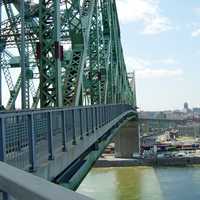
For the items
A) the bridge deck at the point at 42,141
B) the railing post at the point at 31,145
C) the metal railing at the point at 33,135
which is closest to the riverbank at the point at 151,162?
the bridge deck at the point at 42,141

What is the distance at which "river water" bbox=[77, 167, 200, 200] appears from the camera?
1576 inches

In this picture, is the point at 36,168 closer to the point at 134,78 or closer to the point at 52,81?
the point at 52,81

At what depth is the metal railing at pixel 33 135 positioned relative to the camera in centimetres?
645

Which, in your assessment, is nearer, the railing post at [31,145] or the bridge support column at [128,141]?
the railing post at [31,145]

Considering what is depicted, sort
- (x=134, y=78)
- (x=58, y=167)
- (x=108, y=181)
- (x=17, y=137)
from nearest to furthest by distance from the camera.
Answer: (x=17, y=137) → (x=58, y=167) → (x=108, y=181) → (x=134, y=78)

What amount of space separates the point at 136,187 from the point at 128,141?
1493 inches

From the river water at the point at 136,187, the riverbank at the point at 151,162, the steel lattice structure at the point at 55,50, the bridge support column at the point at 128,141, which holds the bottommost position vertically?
the riverbank at the point at 151,162

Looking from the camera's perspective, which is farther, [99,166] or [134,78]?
[134,78]

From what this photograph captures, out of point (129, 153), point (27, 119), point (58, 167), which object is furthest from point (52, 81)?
point (129, 153)

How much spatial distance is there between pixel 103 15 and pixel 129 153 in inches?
2008

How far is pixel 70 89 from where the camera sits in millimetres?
16672

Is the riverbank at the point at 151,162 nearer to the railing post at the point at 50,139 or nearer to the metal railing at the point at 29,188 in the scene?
the railing post at the point at 50,139

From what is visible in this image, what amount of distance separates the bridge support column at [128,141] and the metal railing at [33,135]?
69649 millimetres

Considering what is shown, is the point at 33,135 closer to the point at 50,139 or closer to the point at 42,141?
the point at 50,139
